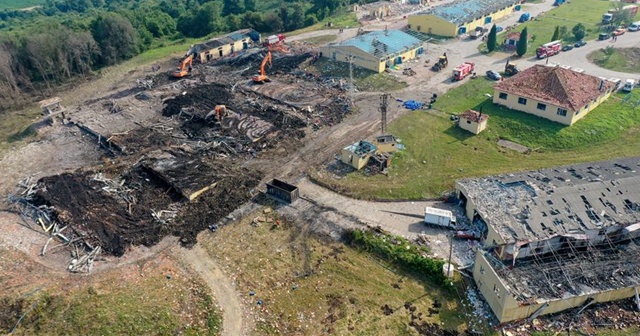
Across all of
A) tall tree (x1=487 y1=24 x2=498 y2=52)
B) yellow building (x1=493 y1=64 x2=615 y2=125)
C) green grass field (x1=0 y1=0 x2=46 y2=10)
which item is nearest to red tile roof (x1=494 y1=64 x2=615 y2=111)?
yellow building (x1=493 y1=64 x2=615 y2=125)

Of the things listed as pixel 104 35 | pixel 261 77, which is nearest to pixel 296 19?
pixel 261 77

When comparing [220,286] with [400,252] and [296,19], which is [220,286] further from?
[296,19]

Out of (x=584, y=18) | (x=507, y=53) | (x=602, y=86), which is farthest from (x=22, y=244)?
(x=584, y=18)

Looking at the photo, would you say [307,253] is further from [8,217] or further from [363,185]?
[8,217]

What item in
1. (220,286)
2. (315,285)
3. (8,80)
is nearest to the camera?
(220,286)

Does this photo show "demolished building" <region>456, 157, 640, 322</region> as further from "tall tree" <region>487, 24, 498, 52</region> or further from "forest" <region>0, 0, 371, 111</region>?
"forest" <region>0, 0, 371, 111</region>
